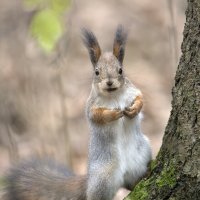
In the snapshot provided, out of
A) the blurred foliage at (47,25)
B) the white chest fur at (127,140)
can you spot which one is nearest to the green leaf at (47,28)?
the blurred foliage at (47,25)

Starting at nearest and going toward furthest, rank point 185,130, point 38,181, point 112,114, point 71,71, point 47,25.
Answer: point 185,130, point 112,114, point 38,181, point 47,25, point 71,71

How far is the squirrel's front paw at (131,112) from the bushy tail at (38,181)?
587mm

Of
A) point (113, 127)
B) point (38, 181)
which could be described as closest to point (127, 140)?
point (113, 127)

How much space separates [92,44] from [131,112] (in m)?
0.35

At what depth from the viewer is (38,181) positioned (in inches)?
158

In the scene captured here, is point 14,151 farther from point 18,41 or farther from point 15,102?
point 18,41

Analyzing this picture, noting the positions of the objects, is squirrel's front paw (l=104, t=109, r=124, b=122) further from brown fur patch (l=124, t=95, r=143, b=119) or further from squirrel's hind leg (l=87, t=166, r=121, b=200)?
squirrel's hind leg (l=87, t=166, r=121, b=200)

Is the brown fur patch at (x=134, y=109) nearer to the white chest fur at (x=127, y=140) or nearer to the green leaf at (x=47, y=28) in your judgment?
the white chest fur at (x=127, y=140)

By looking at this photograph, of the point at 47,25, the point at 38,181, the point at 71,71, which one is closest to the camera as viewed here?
the point at 38,181

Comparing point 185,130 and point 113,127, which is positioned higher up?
point 113,127

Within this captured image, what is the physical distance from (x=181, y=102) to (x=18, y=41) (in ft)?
14.5

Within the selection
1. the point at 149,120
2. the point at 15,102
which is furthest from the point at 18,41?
the point at 149,120

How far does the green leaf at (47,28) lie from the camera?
13.5 ft

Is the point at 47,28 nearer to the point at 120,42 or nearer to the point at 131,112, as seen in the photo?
the point at 120,42
